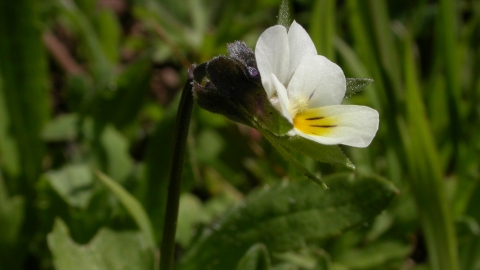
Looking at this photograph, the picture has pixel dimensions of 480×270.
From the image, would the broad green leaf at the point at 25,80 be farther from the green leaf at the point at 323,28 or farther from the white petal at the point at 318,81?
the white petal at the point at 318,81

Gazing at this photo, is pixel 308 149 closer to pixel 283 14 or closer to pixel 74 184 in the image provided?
pixel 283 14

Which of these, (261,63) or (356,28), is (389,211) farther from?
(261,63)

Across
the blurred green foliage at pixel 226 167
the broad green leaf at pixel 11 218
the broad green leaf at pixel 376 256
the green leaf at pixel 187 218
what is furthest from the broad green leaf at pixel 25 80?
the broad green leaf at pixel 376 256

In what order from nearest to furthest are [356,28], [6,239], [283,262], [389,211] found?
[283,262] → [6,239] → [389,211] → [356,28]

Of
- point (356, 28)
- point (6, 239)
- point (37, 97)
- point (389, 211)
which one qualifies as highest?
point (356, 28)

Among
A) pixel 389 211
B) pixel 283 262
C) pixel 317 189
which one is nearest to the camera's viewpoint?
pixel 317 189

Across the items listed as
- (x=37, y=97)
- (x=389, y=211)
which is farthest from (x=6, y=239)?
(x=389, y=211)

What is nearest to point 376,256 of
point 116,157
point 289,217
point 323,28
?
point 289,217
